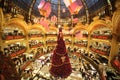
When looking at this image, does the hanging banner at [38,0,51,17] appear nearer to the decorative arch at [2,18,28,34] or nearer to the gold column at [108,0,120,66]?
the decorative arch at [2,18,28,34]

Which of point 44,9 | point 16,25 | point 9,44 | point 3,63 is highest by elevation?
point 44,9

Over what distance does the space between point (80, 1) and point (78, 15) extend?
478 millimetres

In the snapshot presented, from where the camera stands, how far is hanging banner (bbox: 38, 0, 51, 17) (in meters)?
5.68

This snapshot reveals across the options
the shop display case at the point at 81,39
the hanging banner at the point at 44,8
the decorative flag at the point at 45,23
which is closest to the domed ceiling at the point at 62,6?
the hanging banner at the point at 44,8

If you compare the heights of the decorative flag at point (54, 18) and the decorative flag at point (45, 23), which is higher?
the decorative flag at point (54, 18)

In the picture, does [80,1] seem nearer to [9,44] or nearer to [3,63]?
[9,44]

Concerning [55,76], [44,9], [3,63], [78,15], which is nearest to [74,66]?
[55,76]

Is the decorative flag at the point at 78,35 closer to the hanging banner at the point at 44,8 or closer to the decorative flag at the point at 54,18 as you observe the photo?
the decorative flag at the point at 54,18

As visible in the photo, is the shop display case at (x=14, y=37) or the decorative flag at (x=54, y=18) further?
the decorative flag at (x=54, y=18)

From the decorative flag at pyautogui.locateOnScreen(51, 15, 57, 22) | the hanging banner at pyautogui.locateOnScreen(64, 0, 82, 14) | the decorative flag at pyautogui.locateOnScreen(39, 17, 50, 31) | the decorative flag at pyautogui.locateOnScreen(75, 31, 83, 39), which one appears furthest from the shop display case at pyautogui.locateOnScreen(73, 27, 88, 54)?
the decorative flag at pyautogui.locateOnScreen(39, 17, 50, 31)

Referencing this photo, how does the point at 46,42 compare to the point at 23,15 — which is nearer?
the point at 23,15

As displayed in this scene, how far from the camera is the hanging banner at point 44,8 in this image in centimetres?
568

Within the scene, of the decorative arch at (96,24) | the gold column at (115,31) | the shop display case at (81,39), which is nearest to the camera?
the gold column at (115,31)

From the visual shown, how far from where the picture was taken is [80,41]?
6195 mm
